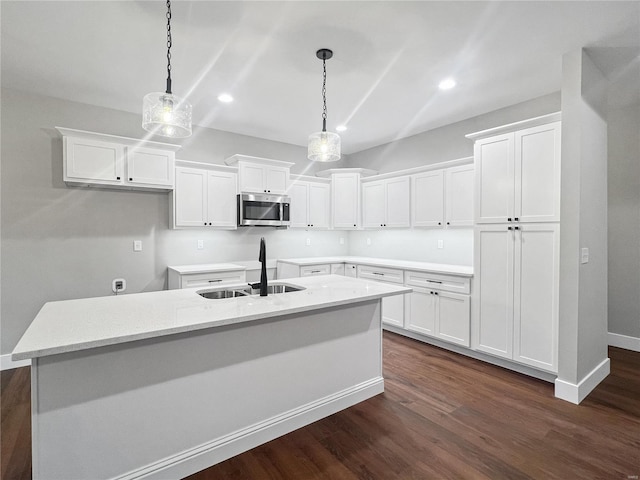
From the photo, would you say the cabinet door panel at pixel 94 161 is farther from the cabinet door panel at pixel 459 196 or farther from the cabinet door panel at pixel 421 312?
the cabinet door panel at pixel 459 196

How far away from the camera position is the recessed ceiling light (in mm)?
Answer: 3061

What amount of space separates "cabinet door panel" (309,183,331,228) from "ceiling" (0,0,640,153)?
1539 millimetres

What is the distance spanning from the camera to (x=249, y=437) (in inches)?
80.0

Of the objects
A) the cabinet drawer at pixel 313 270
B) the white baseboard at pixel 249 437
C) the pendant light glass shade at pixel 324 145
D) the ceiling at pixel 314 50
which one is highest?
the ceiling at pixel 314 50

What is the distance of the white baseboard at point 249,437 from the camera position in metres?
1.74

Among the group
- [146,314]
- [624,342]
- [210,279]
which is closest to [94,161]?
[210,279]

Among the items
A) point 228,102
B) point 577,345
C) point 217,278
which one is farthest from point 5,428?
point 577,345

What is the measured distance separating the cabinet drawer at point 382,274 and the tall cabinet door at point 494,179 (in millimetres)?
1231

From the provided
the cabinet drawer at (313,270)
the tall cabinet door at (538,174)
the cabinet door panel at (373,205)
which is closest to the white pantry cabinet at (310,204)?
the cabinet door panel at (373,205)

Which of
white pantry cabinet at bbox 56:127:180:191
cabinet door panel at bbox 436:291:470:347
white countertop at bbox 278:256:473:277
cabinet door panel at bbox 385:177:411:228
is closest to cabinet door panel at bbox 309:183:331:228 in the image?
white countertop at bbox 278:256:473:277

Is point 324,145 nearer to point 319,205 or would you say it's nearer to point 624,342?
point 319,205

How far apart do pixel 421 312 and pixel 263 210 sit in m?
2.47

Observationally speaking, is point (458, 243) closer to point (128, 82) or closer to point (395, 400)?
point (395, 400)

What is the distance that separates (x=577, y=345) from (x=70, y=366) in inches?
134
